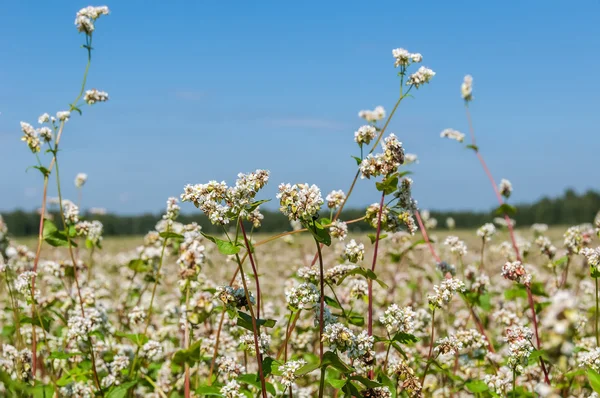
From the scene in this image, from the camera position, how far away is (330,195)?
328 centimetres

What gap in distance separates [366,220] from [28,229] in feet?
117

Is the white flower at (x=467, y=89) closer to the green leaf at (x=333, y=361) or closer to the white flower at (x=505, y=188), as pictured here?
the white flower at (x=505, y=188)

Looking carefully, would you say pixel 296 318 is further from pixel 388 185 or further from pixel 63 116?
pixel 63 116

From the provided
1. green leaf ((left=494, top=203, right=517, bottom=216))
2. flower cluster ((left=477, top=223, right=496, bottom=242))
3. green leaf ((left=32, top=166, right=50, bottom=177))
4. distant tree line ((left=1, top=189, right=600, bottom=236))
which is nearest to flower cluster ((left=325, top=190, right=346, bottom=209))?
green leaf ((left=32, top=166, right=50, bottom=177))

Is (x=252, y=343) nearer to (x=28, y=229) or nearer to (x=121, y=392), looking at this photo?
(x=121, y=392)

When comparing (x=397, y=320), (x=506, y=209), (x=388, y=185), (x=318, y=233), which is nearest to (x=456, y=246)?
(x=506, y=209)

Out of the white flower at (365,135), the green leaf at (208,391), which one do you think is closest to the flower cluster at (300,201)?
the white flower at (365,135)

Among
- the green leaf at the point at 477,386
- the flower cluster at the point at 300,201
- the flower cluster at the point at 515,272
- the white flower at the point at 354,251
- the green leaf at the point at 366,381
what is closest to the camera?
the flower cluster at the point at 300,201

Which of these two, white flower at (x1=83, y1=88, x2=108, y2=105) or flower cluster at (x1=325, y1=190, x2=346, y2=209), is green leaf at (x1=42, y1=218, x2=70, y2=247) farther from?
flower cluster at (x1=325, y1=190, x2=346, y2=209)

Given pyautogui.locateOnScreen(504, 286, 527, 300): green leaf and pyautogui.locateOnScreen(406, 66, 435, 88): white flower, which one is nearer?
pyautogui.locateOnScreen(406, 66, 435, 88): white flower

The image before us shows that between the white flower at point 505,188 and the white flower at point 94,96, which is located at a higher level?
the white flower at point 94,96

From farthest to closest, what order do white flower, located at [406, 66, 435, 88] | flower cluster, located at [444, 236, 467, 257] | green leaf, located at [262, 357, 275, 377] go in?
flower cluster, located at [444, 236, 467, 257], white flower, located at [406, 66, 435, 88], green leaf, located at [262, 357, 275, 377]

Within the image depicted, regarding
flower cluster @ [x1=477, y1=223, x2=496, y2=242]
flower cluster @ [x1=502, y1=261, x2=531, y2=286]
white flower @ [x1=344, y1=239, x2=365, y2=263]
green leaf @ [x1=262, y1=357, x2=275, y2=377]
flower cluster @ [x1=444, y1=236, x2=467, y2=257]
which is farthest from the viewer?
flower cluster @ [x1=477, y1=223, x2=496, y2=242]

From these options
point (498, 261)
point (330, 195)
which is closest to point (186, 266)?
point (330, 195)
